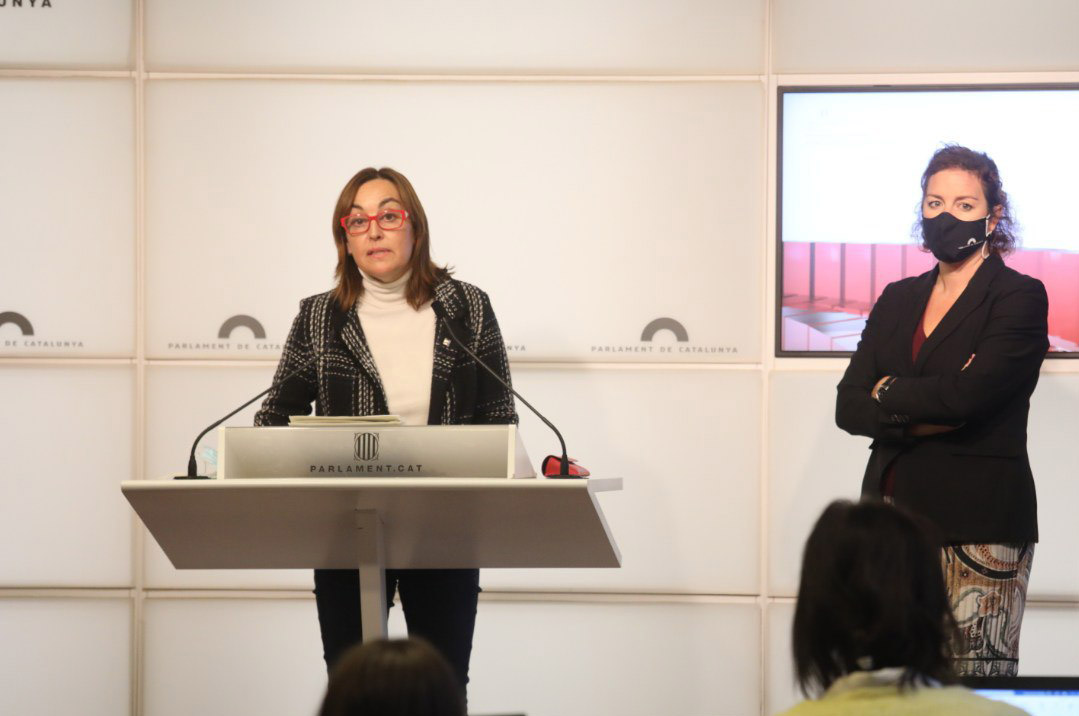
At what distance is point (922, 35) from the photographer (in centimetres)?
453

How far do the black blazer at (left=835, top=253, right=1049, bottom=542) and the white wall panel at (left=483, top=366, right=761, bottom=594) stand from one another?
1.04m

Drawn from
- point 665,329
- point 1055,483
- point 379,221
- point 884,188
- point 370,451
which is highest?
point 884,188

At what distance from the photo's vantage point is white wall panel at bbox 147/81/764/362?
14.9 ft

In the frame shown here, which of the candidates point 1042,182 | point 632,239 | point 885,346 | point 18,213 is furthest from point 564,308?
point 18,213

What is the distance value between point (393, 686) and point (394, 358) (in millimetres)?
1865

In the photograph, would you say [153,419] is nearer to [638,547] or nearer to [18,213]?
[18,213]

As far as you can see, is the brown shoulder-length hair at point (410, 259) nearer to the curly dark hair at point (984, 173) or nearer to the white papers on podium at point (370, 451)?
the white papers on podium at point (370, 451)

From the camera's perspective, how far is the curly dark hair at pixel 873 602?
162 cm

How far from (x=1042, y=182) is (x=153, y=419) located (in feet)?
10.7

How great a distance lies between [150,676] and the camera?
4629 mm

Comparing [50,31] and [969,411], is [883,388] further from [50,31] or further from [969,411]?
[50,31]

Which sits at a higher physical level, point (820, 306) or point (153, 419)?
point (820, 306)

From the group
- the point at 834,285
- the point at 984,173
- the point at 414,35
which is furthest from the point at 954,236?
the point at 414,35

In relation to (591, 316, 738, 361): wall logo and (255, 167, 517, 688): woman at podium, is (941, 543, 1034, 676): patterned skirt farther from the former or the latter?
(591, 316, 738, 361): wall logo
